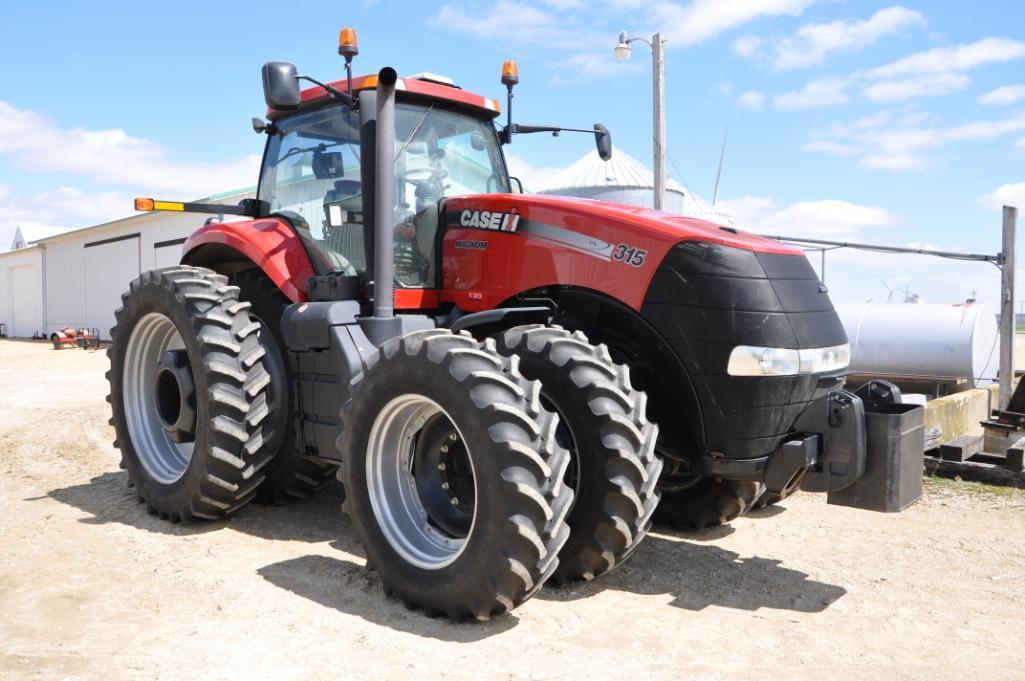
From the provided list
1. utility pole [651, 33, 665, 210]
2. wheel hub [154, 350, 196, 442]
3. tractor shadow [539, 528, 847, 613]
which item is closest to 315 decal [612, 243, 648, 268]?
tractor shadow [539, 528, 847, 613]

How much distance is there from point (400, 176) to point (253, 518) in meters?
2.32

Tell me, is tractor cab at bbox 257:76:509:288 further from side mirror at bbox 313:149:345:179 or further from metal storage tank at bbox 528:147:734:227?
metal storage tank at bbox 528:147:734:227

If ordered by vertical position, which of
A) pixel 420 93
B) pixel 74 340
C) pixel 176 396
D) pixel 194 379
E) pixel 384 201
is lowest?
pixel 74 340

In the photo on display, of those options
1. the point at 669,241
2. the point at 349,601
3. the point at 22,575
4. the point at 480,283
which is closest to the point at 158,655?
the point at 349,601

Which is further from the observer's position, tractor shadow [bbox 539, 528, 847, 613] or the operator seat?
the operator seat

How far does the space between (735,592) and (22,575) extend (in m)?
3.52

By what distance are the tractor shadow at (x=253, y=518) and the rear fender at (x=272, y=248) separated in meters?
1.38

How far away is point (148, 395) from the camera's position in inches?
233

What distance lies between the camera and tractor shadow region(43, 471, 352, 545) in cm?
508

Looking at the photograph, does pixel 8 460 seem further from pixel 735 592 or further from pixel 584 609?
pixel 735 592

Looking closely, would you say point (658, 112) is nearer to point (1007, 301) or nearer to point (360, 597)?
point (1007, 301)

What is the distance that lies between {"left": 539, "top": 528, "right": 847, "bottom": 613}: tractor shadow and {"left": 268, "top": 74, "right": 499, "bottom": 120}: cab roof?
2.84m

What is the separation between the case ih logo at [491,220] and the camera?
4.57m

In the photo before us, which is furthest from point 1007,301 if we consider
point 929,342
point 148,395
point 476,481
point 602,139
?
point 148,395
